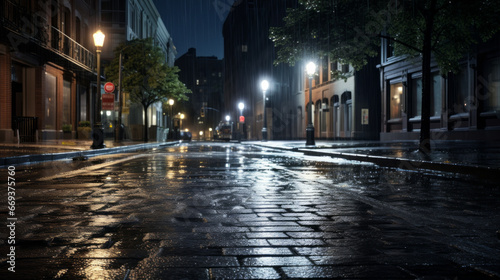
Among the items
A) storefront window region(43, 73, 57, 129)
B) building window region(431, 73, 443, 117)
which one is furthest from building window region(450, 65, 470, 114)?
storefront window region(43, 73, 57, 129)

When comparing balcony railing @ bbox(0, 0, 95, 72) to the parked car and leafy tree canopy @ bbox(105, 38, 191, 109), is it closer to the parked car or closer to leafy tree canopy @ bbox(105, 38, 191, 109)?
leafy tree canopy @ bbox(105, 38, 191, 109)

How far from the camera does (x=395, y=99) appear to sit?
107 ft

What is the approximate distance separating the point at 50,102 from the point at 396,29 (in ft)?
66.7

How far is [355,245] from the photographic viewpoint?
4.29 metres

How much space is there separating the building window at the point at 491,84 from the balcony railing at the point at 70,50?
21.5 meters

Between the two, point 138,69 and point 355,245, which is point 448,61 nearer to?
point 355,245

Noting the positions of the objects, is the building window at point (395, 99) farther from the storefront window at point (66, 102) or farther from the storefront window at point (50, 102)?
the storefront window at point (66, 102)

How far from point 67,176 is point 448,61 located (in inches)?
572

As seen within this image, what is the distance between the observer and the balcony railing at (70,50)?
28.2 meters

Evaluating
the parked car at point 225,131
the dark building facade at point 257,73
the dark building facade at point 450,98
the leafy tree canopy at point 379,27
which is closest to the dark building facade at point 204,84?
the dark building facade at point 257,73

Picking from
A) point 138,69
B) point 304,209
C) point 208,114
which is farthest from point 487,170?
point 208,114

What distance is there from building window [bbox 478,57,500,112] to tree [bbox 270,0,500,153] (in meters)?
1.83

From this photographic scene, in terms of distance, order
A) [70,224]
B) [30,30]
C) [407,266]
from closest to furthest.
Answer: [407,266] → [70,224] → [30,30]

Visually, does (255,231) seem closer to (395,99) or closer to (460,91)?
(460,91)
